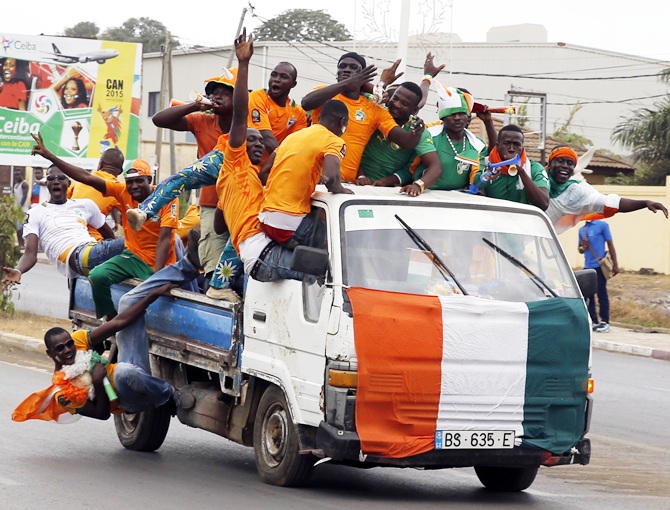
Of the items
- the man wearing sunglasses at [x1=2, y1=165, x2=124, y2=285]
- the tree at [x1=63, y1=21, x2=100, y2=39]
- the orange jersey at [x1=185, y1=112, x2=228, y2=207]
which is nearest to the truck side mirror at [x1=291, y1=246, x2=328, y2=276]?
the orange jersey at [x1=185, y1=112, x2=228, y2=207]

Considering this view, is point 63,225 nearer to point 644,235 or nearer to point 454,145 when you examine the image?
point 454,145

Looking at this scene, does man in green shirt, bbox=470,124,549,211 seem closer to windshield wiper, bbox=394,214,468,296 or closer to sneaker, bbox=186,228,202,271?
windshield wiper, bbox=394,214,468,296

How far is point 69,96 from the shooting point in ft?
121

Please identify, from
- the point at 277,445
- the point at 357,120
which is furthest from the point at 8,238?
the point at 277,445

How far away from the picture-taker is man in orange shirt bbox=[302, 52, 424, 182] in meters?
8.42

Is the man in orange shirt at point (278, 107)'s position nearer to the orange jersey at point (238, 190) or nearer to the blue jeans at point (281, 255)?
the orange jersey at point (238, 190)

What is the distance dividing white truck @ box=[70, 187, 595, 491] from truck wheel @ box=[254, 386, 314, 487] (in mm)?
11

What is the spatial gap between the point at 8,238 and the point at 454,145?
9.75m

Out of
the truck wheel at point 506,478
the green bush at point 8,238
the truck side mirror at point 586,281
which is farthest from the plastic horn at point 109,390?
the green bush at point 8,238

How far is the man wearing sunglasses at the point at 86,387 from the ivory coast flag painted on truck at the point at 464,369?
2.09 metres

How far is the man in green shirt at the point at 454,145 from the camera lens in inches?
336

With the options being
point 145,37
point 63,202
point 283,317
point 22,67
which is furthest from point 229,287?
point 145,37

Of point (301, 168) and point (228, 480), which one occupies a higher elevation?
point (301, 168)

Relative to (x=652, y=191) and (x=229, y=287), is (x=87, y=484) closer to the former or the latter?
(x=229, y=287)
